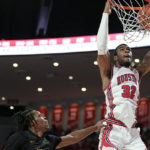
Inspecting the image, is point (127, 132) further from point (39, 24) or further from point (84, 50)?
point (39, 24)

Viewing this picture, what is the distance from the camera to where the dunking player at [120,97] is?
3148mm

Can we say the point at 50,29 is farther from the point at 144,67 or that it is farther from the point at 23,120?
the point at 23,120

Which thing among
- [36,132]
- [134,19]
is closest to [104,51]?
[134,19]

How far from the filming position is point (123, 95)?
324cm

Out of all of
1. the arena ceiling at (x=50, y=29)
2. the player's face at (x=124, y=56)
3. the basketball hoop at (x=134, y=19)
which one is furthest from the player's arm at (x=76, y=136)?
the arena ceiling at (x=50, y=29)

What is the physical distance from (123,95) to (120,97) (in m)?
0.03

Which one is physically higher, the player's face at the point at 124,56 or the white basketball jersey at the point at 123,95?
the player's face at the point at 124,56

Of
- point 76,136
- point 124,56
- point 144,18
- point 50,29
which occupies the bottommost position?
point 76,136

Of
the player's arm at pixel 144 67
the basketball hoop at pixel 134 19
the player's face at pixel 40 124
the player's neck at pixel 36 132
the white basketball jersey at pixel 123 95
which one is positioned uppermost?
the basketball hoop at pixel 134 19

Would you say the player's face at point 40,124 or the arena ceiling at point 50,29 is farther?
the arena ceiling at point 50,29

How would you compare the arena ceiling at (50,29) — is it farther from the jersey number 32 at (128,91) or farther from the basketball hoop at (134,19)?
the jersey number 32 at (128,91)

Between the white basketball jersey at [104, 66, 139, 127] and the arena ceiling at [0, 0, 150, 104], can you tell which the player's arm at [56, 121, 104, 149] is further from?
the arena ceiling at [0, 0, 150, 104]

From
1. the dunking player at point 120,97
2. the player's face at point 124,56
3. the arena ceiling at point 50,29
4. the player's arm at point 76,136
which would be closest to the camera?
the dunking player at point 120,97

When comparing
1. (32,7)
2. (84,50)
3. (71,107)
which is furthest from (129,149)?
(71,107)
